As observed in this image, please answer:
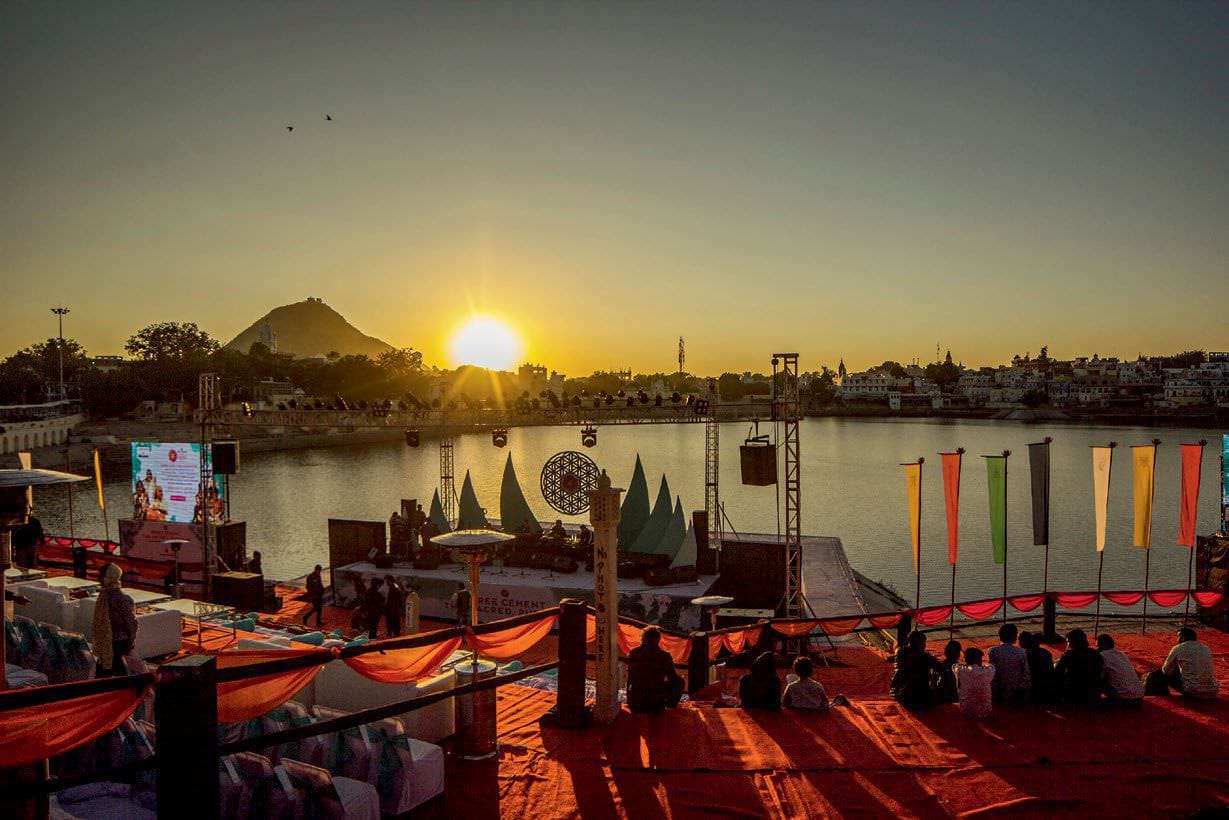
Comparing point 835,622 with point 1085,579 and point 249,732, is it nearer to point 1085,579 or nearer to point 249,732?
point 249,732

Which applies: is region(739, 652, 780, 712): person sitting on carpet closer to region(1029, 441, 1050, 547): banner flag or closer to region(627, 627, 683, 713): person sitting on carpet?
region(627, 627, 683, 713): person sitting on carpet

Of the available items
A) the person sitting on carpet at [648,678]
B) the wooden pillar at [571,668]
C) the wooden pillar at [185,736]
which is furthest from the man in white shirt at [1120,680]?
the wooden pillar at [185,736]

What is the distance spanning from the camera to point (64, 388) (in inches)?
2805

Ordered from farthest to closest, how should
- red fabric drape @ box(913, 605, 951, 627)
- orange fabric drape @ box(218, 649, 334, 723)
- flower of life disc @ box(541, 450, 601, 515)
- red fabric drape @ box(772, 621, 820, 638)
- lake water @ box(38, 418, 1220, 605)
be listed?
1. lake water @ box(38, 418, 1220, 605)
2. flower of life disc @ box(541, 450, 601, 515)
3. red fabric drape @ box(913, 605, 951, 627)
4. red fabric drape @ box(772, 621, 820, 638)
5. orange fabric drape @ box(218, 649, 334, 723)

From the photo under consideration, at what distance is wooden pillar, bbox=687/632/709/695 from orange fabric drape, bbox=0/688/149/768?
19.3 ft

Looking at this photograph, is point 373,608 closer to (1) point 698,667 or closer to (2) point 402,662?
(1) point 698,667

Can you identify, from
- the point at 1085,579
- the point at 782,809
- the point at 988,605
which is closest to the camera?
the point at 782,809

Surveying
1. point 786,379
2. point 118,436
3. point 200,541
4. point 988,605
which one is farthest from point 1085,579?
point 118,436

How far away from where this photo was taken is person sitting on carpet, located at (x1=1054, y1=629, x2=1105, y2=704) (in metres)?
6.37

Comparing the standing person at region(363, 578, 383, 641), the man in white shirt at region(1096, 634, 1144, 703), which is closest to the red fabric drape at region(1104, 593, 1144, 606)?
the man in white shirt at region(1096, 634, 1144, 703)

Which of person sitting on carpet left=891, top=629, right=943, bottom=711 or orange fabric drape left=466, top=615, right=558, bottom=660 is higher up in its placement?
orange fabric drape left=466, top=615, right=558, bottom=660

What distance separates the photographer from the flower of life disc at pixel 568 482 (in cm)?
1823

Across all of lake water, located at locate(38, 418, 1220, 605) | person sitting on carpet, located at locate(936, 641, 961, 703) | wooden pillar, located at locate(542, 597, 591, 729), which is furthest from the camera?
lake water, located at locate(38, 418, 1220, 605)

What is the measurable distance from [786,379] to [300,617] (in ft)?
34.0
